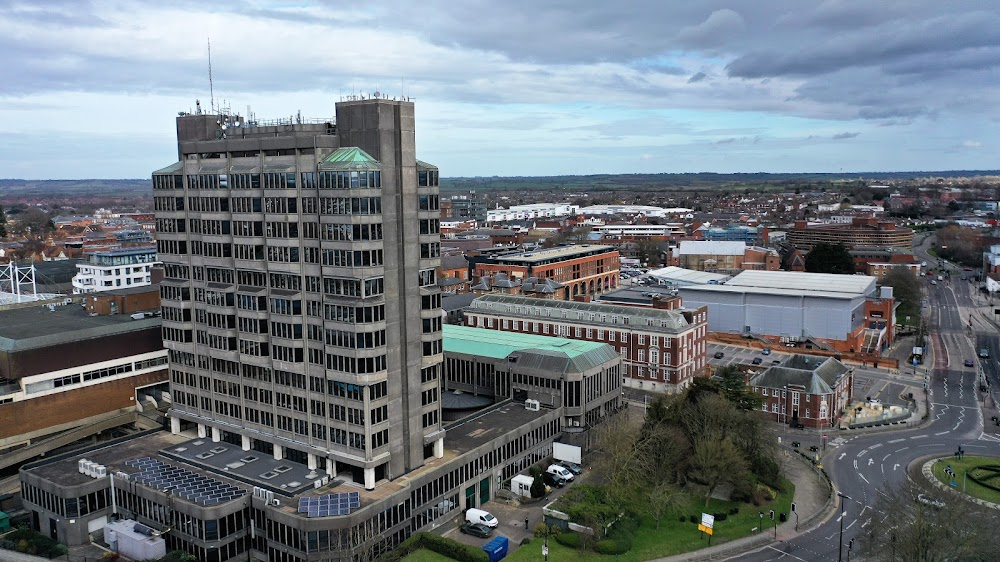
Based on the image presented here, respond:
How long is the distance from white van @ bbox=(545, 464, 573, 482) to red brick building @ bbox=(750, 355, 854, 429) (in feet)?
112

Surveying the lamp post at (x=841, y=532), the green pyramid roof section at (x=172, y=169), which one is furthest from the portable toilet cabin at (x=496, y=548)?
the green pyramid roof section at (x=172, y=169)

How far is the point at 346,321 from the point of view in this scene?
6284cm

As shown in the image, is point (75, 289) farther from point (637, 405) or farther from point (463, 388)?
point (637, 405)

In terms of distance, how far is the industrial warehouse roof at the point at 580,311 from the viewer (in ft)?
367

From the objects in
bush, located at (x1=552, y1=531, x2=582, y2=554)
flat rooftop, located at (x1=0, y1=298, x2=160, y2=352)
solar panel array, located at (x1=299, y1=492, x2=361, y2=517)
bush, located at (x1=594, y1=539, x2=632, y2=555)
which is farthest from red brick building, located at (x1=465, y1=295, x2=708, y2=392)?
flat rooftop, located at (x1=0, y1=298, x2=160, y2=352)

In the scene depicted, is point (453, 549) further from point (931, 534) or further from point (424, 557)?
point (931, 534)

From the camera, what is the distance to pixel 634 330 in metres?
113

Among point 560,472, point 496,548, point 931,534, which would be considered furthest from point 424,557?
point 931,534

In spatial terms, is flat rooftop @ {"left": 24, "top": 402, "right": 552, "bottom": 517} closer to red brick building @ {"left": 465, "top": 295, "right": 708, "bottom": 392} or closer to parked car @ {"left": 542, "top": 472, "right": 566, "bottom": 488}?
parked car @ {"left": 542, "top": 472, "right": 566, "bottom": 488}

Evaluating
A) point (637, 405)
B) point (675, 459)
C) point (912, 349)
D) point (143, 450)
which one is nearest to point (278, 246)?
point (143, 450)

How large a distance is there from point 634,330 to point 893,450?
128ft

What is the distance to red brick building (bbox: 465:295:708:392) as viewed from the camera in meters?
110

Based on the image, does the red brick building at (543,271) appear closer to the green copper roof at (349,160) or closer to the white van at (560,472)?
the white van at (560,472)

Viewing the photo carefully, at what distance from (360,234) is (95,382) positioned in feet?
146
